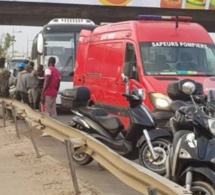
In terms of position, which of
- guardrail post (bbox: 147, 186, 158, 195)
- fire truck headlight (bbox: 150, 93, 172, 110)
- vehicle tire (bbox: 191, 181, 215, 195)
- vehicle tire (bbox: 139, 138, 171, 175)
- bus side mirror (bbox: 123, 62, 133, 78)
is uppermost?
bus side mirror (bbox: 123, 62, 133, 78)

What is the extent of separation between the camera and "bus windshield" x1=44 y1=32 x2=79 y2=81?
18.5 m

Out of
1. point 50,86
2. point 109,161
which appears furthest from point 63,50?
point 109,161

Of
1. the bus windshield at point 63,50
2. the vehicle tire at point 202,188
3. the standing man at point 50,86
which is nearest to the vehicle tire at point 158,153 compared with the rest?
the vehicle tire at point 202,188

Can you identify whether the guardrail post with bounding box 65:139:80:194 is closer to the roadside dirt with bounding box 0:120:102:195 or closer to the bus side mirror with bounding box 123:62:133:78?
the roadside dirt with bounding box 0:120:102:195

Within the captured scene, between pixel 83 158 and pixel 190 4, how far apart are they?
25768 millimetres

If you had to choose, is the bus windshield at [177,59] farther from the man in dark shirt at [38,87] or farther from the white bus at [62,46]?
the white bus at [62,46]

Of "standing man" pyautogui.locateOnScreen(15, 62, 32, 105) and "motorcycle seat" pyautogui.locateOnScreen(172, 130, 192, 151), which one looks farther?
"standing man" pyautogui.locateOnScreen(15, 62, 32, 105)

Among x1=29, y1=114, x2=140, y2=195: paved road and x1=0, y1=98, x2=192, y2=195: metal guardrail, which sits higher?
x1=0, y1=98, x2=192, y2=195: metal guardrail

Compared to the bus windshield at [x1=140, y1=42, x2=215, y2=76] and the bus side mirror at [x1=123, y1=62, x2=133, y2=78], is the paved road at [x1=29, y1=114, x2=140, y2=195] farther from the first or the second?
the bus windshield at [x1=140, y1=42, x2=215, y2=76]

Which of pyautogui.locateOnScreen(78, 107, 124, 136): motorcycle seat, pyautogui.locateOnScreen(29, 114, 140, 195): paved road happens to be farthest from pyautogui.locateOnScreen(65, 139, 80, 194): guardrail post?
pyautogui.locateOnScreen(78, 107, 124, 136): motorcycle seat

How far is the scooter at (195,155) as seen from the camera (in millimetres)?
5199

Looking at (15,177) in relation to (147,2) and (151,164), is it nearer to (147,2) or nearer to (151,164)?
(151,164)

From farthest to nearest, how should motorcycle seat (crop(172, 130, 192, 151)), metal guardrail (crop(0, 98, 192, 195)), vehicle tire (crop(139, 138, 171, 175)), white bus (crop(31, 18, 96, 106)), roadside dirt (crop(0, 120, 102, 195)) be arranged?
white bus (crop(31, 18, 96, 106))
vehicle tire (crop(139, 138, 171, 175))
roadside dirt (crop(0, 120, 102, 195))
motorcycle seat (crop(172, 130, 192, 151))
metal guardrail (crop(0, 98, 192, 195))

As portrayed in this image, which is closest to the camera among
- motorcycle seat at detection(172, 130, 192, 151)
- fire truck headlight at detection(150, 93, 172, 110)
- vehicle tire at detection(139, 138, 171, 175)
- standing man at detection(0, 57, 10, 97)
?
motorcycle seat at detection(172, 130, 192, 151)
